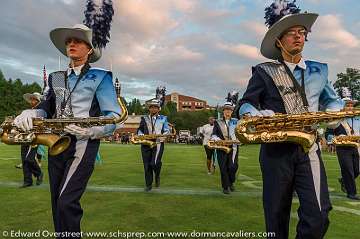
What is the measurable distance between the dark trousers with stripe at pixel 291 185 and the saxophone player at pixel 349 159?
6.94 metres

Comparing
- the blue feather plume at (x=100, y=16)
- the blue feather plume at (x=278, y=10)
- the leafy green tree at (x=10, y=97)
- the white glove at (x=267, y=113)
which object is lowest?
the white glove at (x=267, y=113)

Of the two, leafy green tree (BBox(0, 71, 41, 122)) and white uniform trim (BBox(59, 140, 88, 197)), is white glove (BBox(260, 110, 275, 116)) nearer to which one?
white uniform trim (BBox(59, 140, 88, 197))

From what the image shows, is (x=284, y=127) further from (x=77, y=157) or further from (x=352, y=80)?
(x=352, y=80)

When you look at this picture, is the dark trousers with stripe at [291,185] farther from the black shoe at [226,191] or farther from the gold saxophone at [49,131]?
the black shoe at [226,191]

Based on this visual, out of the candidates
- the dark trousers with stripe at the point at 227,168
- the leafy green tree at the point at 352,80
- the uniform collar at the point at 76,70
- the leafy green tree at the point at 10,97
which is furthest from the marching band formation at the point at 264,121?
the leafy green tree at the point at 10,97

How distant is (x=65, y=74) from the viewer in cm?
574

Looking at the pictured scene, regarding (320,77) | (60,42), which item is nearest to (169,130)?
(60,42)

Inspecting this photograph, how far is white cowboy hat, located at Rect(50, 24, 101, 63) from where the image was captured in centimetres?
561

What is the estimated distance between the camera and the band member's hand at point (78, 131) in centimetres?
523

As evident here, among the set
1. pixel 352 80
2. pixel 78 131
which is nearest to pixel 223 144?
pixel 78 131

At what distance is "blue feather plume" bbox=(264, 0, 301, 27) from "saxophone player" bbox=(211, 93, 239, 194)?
408 cm

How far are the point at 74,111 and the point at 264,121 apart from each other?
7.38ft

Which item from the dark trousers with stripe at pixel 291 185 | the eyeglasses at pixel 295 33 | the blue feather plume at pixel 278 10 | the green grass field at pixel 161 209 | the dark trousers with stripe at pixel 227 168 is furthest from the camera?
the dark trousers with stripe at pixel 227 168

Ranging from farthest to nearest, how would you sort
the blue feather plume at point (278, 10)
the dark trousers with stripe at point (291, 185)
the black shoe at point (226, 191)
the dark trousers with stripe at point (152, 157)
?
the dark trousers with stripe at point (152, 157) → the black shoe at point (226, 191) → the blue feather plume at point (278, 10) → the dark trousers with stripe at point (291, 185)
